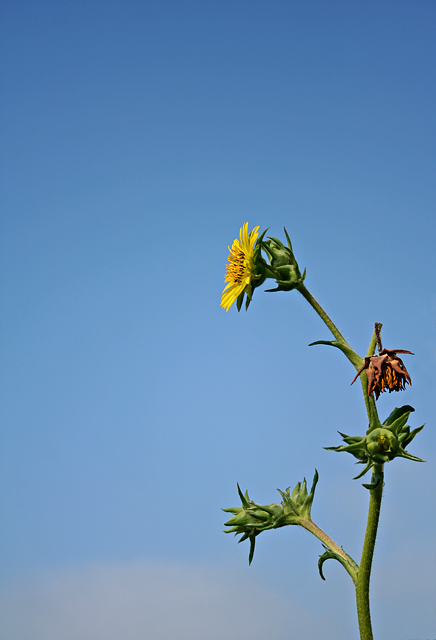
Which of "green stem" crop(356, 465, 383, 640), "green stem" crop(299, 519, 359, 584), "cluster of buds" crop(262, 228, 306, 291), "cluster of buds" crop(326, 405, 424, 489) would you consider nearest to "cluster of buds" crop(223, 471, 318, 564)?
"green stem" crop(299, 519, 359, 584)

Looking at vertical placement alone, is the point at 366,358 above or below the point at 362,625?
above

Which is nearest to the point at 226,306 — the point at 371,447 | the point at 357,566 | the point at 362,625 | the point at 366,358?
the point at 366,358

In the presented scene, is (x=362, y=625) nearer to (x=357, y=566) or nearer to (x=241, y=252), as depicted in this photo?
(x=357, y=566)

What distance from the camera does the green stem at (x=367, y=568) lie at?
4973 mm

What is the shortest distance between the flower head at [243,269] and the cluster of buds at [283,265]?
0.31 feet

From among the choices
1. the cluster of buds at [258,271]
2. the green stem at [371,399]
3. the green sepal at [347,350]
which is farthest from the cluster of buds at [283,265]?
the green stem at [371,399]

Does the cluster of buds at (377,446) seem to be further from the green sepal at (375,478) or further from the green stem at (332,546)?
the green stem at (332,546)

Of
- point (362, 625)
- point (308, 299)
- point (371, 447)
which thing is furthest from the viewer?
point (308, 299)

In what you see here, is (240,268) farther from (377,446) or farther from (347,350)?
(377,446)

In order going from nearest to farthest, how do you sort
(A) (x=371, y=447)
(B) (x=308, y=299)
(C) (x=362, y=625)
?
(A) (x=371, y=447) < (C) (x=362, y=625) < (B) (x=308, y=299)

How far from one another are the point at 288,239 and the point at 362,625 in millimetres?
3083

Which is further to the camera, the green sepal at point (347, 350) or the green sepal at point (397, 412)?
the green sepal at point (347, 350)

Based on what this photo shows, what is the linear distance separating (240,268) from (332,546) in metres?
2.43

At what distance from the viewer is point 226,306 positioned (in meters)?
5.62
